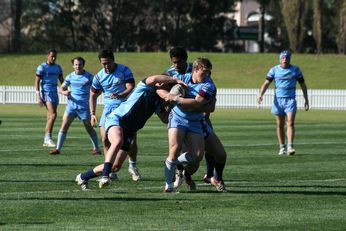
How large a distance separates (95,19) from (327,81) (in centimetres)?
2425

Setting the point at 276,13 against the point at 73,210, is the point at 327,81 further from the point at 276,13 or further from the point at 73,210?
the point at 73,210

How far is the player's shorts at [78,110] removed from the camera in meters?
21.0

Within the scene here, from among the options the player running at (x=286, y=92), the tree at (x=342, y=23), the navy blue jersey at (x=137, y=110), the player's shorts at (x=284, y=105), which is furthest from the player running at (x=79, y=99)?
the tree at (x=342, y=23)

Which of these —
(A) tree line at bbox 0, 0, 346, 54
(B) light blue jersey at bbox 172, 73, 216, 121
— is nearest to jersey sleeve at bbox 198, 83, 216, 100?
(B) light blue jersey at bbox 172, 73, 216, 121

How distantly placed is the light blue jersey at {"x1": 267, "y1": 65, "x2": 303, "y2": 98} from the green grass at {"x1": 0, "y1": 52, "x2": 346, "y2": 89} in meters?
43.2

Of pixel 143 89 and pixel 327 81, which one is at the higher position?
pixel 143 89

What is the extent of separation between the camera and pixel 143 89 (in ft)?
43.4

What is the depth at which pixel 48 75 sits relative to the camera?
2366 cm

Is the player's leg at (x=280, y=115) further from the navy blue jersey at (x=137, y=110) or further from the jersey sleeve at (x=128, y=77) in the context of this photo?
the navy blue jersey at (x=137, y=110)

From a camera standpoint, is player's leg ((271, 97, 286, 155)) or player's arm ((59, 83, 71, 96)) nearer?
player's arm ((59, 83, 71, 96))

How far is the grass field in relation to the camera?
35.3ft

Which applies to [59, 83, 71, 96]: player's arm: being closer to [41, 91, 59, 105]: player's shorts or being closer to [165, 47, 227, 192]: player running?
[41, 91, 59, 105]: player's shorts

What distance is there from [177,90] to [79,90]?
8.54m

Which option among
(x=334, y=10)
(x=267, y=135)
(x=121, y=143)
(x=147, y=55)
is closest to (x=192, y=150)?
(x=121, y=143)
